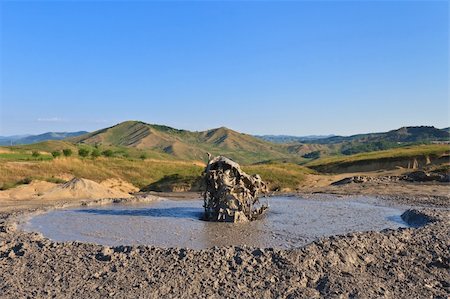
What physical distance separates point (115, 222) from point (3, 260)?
5634 mm

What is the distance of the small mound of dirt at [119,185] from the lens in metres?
32.9

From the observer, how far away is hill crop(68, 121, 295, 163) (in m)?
150

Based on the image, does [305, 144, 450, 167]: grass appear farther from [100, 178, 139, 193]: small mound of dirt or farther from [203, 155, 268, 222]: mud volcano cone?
[203, 155, 268, 222]: mud volcano cone

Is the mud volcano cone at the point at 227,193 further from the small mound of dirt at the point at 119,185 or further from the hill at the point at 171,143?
the hill at the point at 171,143

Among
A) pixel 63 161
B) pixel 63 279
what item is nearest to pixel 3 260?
pixel 63 279

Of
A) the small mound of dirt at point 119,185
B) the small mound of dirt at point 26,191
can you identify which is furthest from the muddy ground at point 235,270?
the small mound of dirt at point 119,185

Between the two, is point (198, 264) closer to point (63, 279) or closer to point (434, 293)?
point (63, 279)

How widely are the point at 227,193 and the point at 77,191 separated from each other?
11972mm

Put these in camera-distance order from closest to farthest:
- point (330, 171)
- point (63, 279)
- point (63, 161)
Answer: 1. point (63, 279)
2. point (63, 161)
3. point (330, 171)

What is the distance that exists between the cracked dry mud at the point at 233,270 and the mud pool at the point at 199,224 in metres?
1.64

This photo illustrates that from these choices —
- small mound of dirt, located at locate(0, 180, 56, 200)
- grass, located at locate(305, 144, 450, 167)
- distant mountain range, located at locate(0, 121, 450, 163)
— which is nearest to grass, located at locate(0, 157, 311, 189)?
small mound of dirt, located at locate(0, 180, 56, 200)

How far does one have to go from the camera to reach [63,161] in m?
38.3

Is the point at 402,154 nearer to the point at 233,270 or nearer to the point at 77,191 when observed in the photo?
the point at 77,191

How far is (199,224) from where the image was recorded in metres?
16.4
